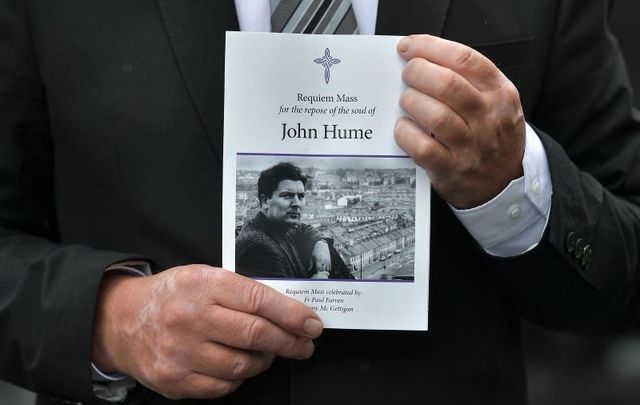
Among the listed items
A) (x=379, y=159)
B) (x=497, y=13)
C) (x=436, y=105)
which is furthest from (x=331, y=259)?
(x=497, y=13)

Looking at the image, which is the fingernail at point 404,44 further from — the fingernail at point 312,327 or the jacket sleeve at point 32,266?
Result: the jacket sleeve at point 32,266

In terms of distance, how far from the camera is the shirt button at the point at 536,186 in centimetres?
163

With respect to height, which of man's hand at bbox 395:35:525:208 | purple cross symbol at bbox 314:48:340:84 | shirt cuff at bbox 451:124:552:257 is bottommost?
shirt cuff at bbox 451:124:552:257

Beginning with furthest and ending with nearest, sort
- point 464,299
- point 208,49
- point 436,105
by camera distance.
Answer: point 464,299
point 208,49
point 436,105

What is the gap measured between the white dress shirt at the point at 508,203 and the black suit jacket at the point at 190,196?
0.02 meters

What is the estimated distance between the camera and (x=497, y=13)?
173cm

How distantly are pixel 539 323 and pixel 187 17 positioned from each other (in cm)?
79

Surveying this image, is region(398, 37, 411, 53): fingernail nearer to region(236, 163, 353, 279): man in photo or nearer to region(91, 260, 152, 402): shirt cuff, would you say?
region(236, 163, 353, 279): man in photo

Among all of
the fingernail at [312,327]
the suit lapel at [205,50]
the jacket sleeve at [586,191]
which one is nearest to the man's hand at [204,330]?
the fingernail at [312,327]

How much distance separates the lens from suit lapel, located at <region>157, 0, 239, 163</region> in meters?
1.65

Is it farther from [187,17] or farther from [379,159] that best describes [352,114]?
[187,17]

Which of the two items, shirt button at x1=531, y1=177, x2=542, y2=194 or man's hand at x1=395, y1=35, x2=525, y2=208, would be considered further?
shirt button at x1=531, y1=177, x2=542, y2=194

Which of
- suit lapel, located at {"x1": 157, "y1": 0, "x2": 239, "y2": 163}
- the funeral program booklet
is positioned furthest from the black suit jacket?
the funeral program booklet

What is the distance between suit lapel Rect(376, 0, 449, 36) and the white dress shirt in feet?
0.07
